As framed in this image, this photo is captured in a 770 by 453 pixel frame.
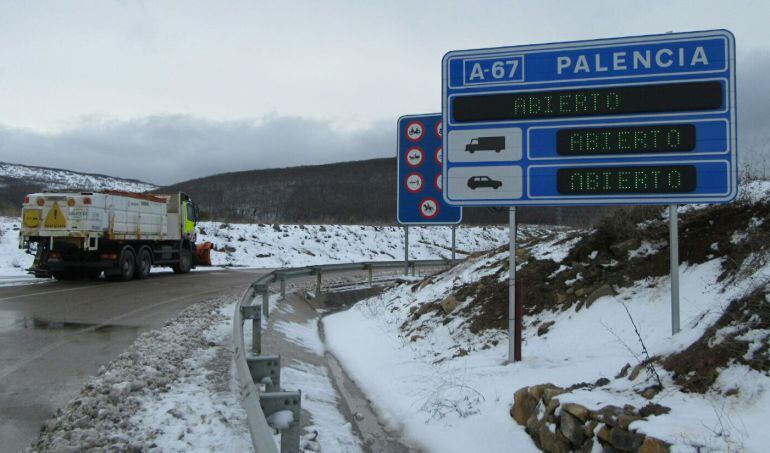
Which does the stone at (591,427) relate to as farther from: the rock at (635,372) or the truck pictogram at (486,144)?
the truck pictogram at (486,144)

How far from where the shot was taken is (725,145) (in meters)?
6.33

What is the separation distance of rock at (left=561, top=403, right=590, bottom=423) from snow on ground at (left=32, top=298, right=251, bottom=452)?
7.81 feet

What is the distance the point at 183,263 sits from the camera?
23.3 metres

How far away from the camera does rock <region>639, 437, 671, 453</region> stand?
11.1 feet

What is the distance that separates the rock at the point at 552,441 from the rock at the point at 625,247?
14.4ft

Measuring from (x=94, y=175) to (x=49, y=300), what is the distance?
7168 inches

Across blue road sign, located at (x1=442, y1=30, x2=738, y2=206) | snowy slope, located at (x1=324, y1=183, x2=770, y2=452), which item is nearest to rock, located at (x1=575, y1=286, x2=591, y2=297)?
snowy slope, located at (x1=324, y1=183, x2=770, y2=452)

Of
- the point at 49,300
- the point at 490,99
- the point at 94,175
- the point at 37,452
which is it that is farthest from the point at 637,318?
the point at 94,175

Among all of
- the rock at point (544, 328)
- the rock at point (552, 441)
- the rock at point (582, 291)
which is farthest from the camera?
the rock at point (582, 291)

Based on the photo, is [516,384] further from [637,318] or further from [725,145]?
[725,145]

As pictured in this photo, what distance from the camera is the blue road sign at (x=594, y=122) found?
6371 millimetres

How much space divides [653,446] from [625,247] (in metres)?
5.25

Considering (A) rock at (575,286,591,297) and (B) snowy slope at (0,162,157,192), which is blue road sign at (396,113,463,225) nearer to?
(A) rock at (575,286,591,297)

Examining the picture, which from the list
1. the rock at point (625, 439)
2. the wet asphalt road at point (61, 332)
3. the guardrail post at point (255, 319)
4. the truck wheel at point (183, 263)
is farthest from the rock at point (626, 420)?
the truck wheel at point (183, 263)
